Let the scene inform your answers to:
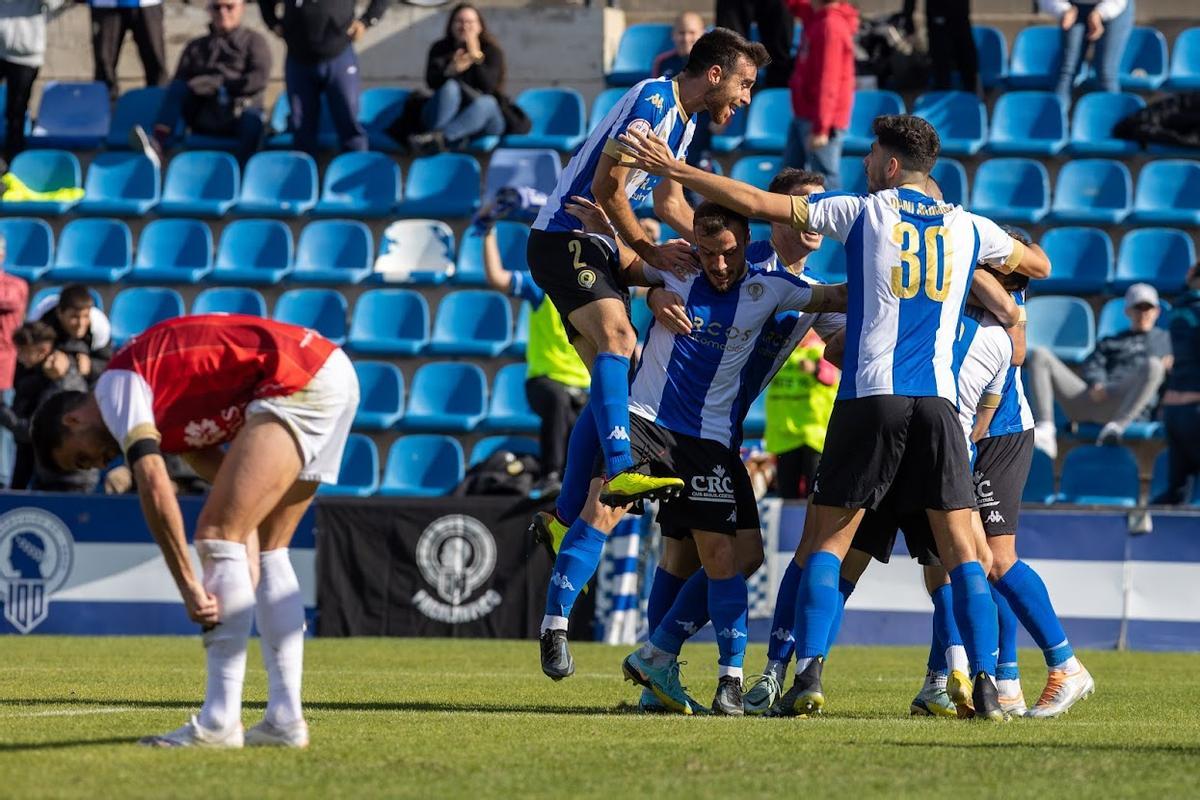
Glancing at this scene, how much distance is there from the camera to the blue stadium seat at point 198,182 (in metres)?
17.8

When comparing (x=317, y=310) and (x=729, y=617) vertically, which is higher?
(x=317, y=310)

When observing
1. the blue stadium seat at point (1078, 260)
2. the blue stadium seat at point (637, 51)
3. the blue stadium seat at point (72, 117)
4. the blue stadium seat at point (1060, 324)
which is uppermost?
the blue stadium seat at point (637, 51)

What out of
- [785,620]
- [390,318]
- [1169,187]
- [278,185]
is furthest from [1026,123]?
[785,620]

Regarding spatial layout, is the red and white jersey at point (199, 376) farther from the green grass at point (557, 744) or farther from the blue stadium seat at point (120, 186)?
the blue stadium seat at point (120, 186)

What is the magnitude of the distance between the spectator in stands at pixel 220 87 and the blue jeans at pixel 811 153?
5216 millimetres

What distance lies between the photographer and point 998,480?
785 centimetres

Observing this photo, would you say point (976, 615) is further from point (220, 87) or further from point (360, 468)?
point (220, 87)

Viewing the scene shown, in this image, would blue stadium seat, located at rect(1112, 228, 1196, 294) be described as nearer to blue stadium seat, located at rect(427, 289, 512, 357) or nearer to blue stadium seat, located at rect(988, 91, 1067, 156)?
blue stadium seat, located at rect(988, 91, 1067, 156)

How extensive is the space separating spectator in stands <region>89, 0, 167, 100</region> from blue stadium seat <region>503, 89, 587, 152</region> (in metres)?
3.75

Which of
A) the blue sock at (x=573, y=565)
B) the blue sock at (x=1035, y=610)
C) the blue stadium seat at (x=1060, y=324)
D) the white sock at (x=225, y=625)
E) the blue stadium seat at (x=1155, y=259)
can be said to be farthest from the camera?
the blue stadium seat at (x=1155, y=259)

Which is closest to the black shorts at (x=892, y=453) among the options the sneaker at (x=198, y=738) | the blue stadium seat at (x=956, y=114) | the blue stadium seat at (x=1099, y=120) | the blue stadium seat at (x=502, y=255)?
the sneaker at (x=198, y=738)

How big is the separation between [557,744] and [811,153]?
10175 millimetres

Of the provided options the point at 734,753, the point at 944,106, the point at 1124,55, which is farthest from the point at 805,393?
the point at 734,753

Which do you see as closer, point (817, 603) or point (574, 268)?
point (817, 603)
